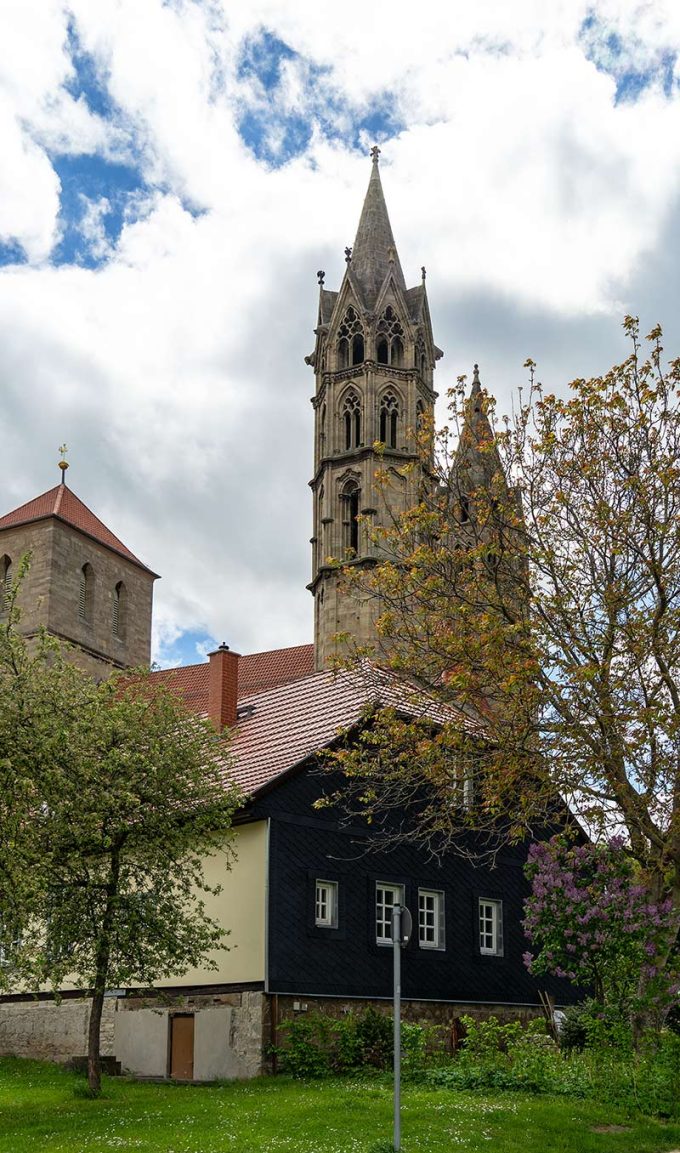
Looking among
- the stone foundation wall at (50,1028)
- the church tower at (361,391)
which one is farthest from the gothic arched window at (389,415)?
the stone foundation wall at (50,1028)

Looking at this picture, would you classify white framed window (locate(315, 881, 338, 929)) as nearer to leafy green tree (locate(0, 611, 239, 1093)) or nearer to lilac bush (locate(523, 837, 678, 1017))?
leafy green tree (locate(0, 611, 239, 1093))

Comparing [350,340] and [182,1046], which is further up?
[350,340]

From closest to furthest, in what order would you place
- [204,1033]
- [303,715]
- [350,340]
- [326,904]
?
[204,1033] < [326,904] < [303,715] < [350,340]

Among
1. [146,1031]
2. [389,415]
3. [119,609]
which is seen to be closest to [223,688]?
[146,1031]

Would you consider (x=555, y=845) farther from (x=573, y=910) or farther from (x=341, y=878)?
(x=341, y=878)

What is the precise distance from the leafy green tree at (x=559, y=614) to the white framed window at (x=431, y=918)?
7.19 m

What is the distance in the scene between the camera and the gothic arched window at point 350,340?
239ft

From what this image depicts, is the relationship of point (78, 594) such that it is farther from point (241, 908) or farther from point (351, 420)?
point (241, 908)

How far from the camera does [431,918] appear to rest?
2780 cm

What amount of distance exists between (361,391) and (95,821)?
53076 millimetres

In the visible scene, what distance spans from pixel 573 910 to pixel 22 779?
31.7 ft

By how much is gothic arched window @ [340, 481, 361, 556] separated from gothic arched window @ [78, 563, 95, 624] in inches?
518

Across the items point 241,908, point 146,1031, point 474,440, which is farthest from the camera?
point 146,1031

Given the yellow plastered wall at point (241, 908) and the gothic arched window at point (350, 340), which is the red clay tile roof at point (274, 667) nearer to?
the gothic arched window at point (350, 340)
